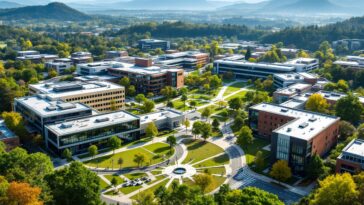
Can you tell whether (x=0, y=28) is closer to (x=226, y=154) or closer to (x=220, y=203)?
(x=226, y=154)

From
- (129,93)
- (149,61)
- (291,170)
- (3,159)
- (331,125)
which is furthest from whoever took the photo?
(149,61)

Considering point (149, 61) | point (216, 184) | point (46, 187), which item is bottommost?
→ point (216, 184)

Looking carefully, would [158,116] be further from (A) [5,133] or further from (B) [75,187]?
(B) [75,187]

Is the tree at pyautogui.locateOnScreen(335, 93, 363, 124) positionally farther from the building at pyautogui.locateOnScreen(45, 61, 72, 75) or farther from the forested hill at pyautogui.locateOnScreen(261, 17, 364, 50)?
the forested hill at pyautogui.locateOnScreen(261, 17, 364, 50)

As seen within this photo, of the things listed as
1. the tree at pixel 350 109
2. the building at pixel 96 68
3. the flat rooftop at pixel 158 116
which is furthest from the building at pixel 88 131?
the building at pixel 96 68

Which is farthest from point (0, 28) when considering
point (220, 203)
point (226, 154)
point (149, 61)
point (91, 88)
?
point (220, 203)

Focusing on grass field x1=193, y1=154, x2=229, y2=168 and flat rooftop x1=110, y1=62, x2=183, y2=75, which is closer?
grass field x1=193, y1=154, x2=229, y2=168

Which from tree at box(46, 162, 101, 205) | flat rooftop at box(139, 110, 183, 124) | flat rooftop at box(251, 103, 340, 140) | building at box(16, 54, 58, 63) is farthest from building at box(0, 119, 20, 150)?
building at box(16, 54, 58, 63)
